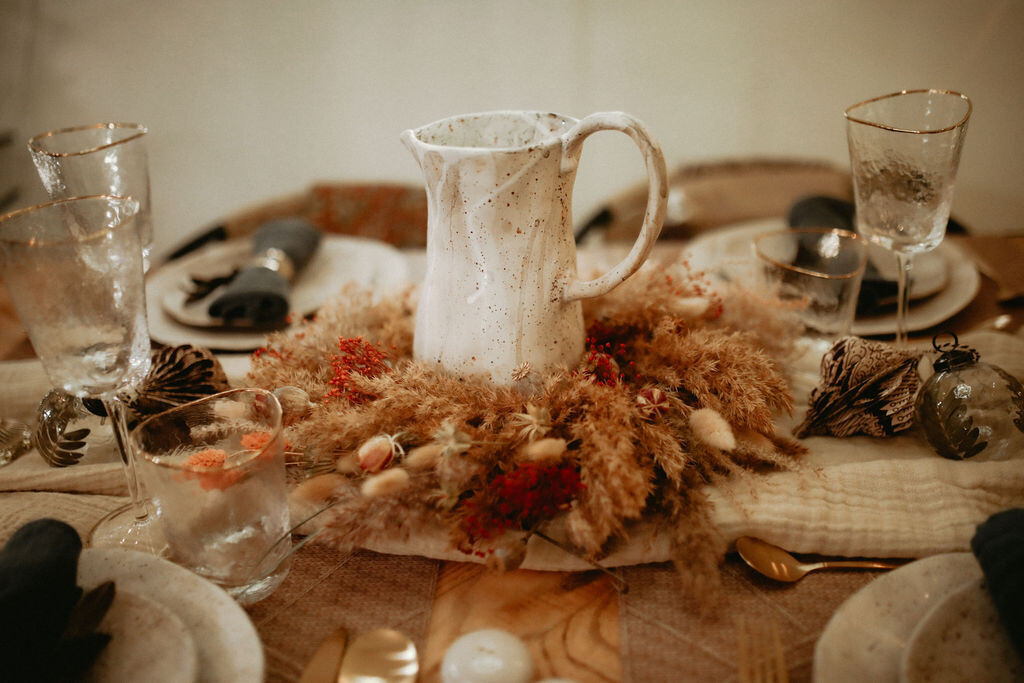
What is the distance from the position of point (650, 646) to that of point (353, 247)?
908mm

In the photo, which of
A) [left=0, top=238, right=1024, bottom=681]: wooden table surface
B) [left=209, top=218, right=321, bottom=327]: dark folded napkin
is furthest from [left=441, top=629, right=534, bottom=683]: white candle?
[left=209, top=218, right=321, bottom=327]: dark folded napkin

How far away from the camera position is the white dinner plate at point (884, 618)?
1.41 ft

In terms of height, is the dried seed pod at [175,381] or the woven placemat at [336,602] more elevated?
the dried seed pod at [175,381]

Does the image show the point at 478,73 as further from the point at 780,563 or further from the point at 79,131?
the point at 780,563

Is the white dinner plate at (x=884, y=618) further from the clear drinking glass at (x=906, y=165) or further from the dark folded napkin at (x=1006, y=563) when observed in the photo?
the clear drinking glass at (x=906, y=165)

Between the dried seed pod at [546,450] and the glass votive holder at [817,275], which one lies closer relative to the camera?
the dried seed pod at [546,450]

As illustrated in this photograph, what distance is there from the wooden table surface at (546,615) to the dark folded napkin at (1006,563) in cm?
10

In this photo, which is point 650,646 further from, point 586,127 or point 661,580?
point 586,127

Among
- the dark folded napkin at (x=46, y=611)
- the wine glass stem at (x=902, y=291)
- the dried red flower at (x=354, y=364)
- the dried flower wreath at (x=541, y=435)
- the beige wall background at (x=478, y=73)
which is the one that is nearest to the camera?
the dark folded napkin at (x=46, y=611)

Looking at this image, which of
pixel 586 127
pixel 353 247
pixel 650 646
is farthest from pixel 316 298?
pixel 650 646

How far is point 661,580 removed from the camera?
54cm

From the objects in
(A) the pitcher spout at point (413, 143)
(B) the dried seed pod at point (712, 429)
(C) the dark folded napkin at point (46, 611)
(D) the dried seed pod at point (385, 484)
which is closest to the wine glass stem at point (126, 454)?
(C) the dark folded napkin at point (46, 611)

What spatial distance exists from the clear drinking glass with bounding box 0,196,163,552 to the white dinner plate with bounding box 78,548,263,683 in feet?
0.24

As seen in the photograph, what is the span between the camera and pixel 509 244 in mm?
598
